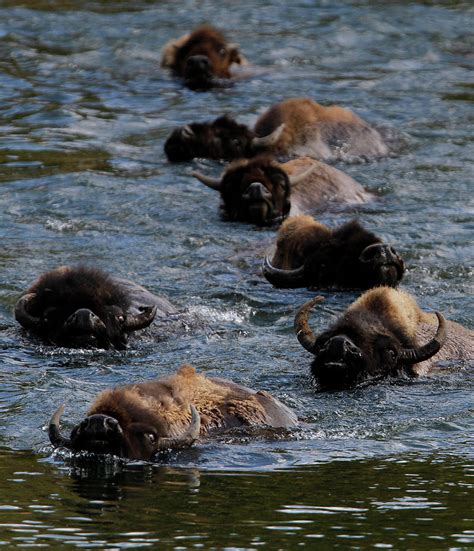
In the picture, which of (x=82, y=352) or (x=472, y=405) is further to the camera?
(x=82, y=352)

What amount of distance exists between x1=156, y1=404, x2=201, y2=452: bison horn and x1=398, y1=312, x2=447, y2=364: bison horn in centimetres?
245

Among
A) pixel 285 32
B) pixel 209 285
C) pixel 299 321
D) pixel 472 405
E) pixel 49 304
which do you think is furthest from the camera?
pixel 285 32

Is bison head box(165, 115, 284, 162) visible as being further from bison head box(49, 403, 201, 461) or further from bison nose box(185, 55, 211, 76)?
bison head box(49, 403, 201, 461)

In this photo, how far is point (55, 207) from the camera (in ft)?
51.5

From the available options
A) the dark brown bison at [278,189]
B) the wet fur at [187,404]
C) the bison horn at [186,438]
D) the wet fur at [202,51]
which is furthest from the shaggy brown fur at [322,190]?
the bison horn at [186,438]

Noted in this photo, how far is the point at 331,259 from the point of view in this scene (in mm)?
12641

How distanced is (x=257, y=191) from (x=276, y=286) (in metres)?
2.56

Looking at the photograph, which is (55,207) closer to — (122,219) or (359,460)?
(122,219)

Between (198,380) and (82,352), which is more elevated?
(198,380)

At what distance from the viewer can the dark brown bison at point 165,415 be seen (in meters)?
7.23

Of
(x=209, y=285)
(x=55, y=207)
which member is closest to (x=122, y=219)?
(x=55, y=207)

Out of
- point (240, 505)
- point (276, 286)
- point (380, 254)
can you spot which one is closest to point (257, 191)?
point (276, 286)

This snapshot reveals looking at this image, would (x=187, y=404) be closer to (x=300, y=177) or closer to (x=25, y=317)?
(x=25, y=317)

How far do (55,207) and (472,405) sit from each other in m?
7.51
